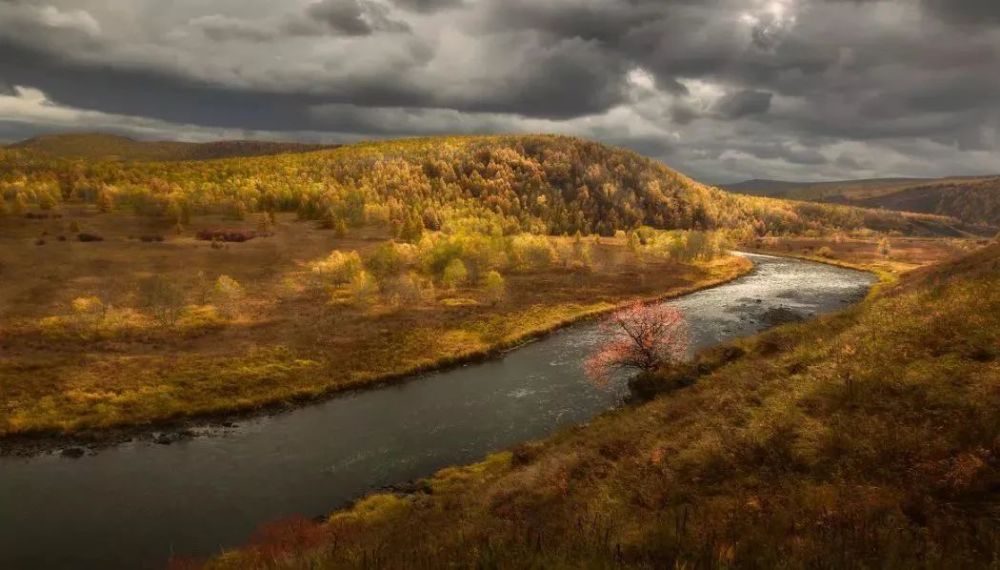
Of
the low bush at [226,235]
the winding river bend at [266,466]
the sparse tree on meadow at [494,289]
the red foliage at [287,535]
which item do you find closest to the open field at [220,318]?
the sparse tree on meadow at [494,289]

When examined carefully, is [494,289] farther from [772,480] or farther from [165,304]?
[772,480]

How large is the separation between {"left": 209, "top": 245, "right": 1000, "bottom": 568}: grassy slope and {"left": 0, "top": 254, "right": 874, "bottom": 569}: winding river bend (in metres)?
4.80

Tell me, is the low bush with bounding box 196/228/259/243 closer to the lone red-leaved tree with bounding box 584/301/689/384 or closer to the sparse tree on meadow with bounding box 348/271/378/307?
the sparse tree on meadow with bounding box 348/271/378/307

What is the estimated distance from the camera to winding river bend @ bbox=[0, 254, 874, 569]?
113 feet

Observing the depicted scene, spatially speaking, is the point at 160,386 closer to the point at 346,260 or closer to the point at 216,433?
the point at 216,433

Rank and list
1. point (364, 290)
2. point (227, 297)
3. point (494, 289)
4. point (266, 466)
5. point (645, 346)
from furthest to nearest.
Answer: point (494, 289), point (364, 290), point (227, 297), point (645, 346), point (266, 466)

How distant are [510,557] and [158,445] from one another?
159 ft

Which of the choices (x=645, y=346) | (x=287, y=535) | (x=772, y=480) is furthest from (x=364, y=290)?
(x=772, y=480)

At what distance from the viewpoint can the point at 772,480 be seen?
1947cm

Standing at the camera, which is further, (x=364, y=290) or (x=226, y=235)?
(x=226, y=235)

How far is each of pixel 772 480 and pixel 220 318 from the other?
3238 inches

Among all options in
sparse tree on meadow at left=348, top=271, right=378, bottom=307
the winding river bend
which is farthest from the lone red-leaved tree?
sparse tree on meadow at left=348, top=271, right=378, bottom=307

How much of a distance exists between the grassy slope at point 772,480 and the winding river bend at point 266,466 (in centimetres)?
480

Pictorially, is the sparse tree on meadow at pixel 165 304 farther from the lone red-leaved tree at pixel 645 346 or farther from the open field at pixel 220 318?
the lone red-leaved tree at pixel 645 346
